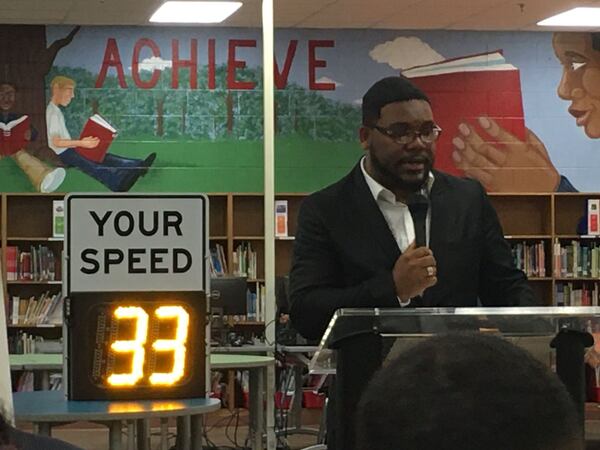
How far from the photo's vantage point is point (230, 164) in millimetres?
10961

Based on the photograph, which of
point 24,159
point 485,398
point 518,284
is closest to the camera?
point 485,398

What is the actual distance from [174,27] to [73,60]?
949mm

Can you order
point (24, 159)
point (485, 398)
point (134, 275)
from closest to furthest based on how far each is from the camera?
point (485, 398), point (134, 275), point (24, 159)

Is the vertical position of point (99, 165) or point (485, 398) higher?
point (99, 165)

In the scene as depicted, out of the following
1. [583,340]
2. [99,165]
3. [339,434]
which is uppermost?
[99,165]

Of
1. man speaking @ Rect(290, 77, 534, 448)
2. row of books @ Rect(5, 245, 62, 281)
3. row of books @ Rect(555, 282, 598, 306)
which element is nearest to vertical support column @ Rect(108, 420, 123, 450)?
man speaking @ Rect(290, 77, 534, 448)

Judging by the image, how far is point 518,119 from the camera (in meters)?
11.3

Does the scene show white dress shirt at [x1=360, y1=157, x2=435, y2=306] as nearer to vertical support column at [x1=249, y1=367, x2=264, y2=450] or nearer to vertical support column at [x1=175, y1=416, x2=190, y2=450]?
vertical support column at [x1=175, y1=416, x2=190, y2=450]

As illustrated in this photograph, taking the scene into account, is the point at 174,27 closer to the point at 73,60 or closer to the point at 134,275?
the point at 73,60

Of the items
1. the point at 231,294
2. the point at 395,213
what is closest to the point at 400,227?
the point at 395,213

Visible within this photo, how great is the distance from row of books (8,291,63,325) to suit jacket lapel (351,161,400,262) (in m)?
8.19

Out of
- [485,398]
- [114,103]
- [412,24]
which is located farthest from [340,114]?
[485,398]

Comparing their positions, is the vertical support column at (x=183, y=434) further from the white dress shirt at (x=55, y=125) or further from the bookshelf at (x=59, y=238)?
the white dress shirt at (x=55, y=125)

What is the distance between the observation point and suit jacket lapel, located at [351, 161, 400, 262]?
259 cm
